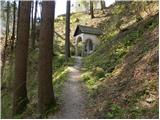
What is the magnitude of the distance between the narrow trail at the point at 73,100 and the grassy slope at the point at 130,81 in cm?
39

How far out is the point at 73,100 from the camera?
13.7 meters

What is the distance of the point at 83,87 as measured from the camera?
16344 mm

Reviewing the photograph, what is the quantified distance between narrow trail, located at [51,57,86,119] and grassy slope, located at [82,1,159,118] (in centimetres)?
39

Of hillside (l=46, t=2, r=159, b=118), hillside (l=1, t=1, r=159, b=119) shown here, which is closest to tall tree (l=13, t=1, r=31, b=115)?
hillside (l=1, t=1, r=159, b=119)

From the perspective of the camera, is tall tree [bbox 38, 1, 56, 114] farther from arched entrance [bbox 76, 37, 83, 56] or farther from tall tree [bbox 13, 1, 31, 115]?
arched entrance [bbox 76, 37, 83, 56]

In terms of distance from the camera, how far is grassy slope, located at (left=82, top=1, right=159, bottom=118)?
10344mm

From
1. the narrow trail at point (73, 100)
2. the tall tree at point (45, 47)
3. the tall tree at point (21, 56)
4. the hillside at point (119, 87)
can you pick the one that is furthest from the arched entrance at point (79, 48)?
the tall tree at point (45, 47)

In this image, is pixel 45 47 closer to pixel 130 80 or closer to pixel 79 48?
pixel 130 80

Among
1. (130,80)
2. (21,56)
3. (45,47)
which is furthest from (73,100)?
(45,47)

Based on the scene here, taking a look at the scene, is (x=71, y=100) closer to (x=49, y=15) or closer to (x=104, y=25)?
(x=49, y=15)

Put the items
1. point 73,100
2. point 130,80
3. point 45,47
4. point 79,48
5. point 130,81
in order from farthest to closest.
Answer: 1. point 79,48
2. point 73,100
3. point 130,80
4. point 130,81
5. point 45,47

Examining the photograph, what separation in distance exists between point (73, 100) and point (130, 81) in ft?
8.22

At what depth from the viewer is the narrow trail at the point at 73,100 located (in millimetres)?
11769

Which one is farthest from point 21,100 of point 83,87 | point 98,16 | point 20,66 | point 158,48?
point 98,16
